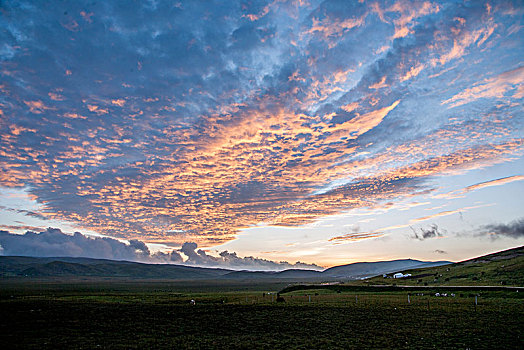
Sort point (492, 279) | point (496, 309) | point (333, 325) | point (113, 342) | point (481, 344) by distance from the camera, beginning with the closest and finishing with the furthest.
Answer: point (481, 344) → point (113, 342) → point (333, 325) → point (496, 309) → point (492, 279)

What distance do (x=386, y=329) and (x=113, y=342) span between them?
23.7 metres

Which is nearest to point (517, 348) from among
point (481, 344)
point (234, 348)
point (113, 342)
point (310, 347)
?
point (481, 344)

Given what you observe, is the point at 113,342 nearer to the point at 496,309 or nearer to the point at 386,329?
the point at 386,329

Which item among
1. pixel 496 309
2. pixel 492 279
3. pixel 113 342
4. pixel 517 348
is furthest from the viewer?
pixel 492 279

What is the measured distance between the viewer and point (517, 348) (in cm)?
2164

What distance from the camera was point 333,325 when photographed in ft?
108

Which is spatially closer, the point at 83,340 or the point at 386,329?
the point at 83,340

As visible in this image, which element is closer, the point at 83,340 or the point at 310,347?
the point at 310,347

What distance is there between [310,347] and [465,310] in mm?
28976

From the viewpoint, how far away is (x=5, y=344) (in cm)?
2386

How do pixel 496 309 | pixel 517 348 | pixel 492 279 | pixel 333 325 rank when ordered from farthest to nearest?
1. pixel 492 279
2. pixel 496 309
3. pixel 333 325
4. pixel 517 348

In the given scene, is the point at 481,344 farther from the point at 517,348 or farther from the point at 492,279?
the point at 492,279

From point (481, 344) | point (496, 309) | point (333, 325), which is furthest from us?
point (496, 309)

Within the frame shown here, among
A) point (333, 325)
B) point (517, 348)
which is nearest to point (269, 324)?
point (333, 325)
